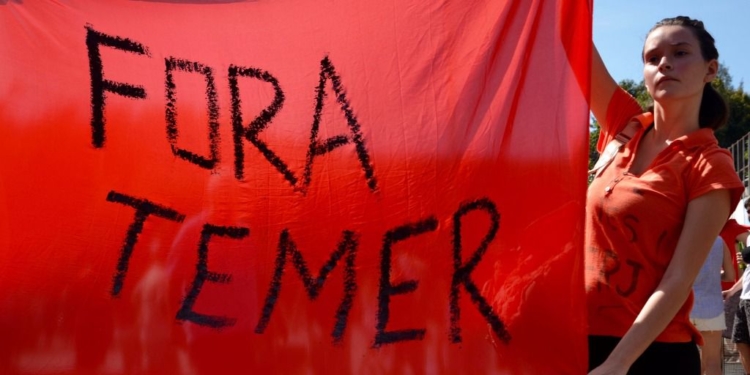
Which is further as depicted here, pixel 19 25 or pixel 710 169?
pixel 19 25

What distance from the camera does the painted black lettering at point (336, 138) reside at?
2498mm

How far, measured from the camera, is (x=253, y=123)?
8.31ft

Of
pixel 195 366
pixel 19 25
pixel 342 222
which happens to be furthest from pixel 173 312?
pixel 19 25

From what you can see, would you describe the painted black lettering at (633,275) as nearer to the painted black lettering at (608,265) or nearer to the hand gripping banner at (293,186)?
the painted black lettering at (608,265)

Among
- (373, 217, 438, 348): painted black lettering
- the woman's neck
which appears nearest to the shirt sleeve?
the woman's neck

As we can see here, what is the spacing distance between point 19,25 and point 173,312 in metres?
0.90

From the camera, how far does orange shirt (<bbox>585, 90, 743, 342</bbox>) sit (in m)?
2.40

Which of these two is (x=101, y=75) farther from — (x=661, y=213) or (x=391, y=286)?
(x=661, y=213)

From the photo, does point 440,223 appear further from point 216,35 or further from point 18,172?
point 18,172

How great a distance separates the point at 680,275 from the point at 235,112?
1.24 m

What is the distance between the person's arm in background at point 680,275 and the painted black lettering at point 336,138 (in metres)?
0.75

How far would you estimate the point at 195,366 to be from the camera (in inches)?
95.0

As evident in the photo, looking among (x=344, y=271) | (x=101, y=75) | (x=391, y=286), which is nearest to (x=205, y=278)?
(x=344, y=271)

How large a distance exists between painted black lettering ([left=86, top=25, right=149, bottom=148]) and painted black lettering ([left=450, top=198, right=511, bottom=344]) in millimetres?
928
